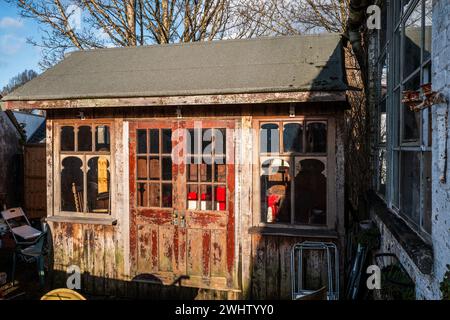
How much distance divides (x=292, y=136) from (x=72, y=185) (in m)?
3.97

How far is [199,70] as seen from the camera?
550 cm

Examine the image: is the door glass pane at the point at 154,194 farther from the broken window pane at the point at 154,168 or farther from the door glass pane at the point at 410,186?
the door glass pane at the point at 410,186

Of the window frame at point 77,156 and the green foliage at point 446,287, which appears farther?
the window frame at point 77,156

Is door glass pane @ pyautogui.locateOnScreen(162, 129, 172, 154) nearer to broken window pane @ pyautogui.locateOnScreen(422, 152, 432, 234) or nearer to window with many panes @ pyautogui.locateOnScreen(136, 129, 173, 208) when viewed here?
window with many panes @ pyautogui.locateOnScreen(136, 129, 173, 208)

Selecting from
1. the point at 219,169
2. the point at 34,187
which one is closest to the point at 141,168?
the point at 219,169

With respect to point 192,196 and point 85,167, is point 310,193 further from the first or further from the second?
point 85,167

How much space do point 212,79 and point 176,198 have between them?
6.53 ft

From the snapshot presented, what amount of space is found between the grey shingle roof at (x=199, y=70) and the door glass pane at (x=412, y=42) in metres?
0.84

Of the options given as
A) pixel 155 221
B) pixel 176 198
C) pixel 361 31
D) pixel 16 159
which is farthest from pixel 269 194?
pixel 16 159

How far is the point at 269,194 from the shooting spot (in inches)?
202

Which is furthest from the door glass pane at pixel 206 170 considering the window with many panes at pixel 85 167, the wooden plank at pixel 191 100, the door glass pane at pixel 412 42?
the door glass pane at pixel 412 42

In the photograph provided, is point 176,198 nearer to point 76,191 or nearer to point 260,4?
point 76,191

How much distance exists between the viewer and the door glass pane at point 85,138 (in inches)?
226
